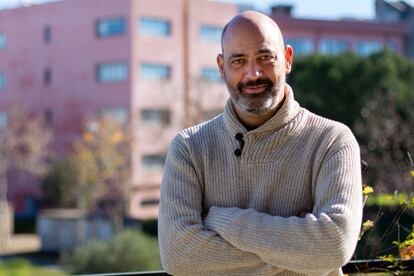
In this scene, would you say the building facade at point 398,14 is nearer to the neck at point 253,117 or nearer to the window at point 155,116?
the window at point 155,116

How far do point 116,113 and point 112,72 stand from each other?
2089 millimetres

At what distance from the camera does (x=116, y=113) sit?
3716 cm

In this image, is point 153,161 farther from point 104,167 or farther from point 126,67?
point 126,67

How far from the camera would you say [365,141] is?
28.8 m

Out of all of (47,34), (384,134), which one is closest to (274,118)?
(384,134)

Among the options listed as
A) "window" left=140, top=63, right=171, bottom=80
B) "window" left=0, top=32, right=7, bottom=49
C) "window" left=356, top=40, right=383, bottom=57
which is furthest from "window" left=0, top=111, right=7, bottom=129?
"window" left=356, top=40, right=383, bottom=57

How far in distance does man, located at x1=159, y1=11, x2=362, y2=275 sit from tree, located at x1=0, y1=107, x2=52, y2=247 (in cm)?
3496

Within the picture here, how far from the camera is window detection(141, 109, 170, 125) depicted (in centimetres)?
3737

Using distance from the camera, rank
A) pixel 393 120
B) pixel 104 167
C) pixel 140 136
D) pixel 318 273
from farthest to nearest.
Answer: pixel 140 136, pixel 104 167, pixel 393 120, pixel 318 273

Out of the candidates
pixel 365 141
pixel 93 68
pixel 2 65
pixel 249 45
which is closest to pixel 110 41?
pixel 93 68

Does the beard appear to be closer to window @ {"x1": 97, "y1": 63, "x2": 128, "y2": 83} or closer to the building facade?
window @ {"x1": 97, "y1": 63, "x2": 128, "y2": 83}

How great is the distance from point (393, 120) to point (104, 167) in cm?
1311

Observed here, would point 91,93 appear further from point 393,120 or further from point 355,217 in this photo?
point 355,217

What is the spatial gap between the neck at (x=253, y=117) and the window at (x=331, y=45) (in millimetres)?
42178
